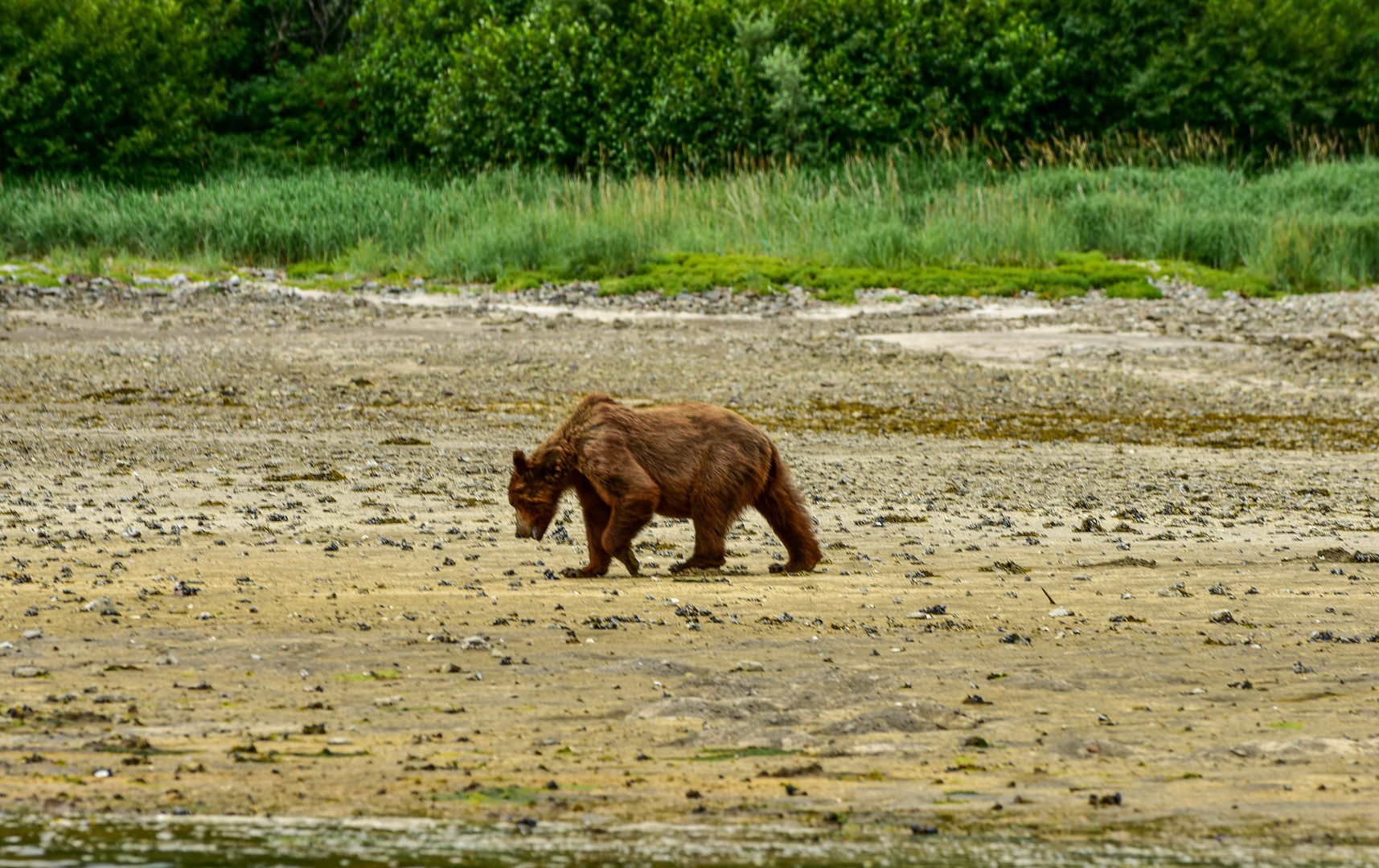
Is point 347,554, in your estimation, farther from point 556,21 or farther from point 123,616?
point 556,21

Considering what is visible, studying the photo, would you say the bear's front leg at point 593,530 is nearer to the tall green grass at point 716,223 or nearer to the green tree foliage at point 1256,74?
the tall green grass at point 716,223

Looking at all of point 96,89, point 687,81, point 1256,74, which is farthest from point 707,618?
point 1256,74

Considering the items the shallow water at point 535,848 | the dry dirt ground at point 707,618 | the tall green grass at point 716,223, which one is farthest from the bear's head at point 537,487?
the tall green grass at point 716,223

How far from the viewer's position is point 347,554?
759 cm

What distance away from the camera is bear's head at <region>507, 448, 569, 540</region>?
23.7 ft

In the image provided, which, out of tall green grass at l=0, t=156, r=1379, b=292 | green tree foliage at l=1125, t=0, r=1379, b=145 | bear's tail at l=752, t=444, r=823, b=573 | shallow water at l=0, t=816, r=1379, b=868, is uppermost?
green tree foliage at l=1125, t=0, r=1379, b=145

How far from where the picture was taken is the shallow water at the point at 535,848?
3.71 metres

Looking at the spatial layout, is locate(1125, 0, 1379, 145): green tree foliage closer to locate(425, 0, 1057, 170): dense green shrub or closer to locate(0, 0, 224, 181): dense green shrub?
locate(425, 0, 1057, 170): dense green shrub

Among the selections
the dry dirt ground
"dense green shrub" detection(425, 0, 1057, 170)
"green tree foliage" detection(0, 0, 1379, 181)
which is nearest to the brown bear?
the dry dirt ground

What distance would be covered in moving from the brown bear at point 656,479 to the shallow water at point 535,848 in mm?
3116

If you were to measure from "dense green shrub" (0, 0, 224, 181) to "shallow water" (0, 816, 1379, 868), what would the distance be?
30530 mm

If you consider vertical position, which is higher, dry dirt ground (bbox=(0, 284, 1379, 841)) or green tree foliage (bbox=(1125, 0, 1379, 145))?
green tree foliage (bbox=(1125, 0, 1379, 145))

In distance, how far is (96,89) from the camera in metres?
32.7

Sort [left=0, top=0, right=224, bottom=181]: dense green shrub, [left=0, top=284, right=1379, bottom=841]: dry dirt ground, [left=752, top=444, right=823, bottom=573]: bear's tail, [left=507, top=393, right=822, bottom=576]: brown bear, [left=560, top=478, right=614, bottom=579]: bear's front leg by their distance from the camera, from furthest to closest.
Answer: [left=0, top=0, right=224, bottom=181]: dense green shrub < [left=752, top=444, right=823, bottom=573]: bear's tail < [left=560, top=478, right=614, bottom=579]: bear's front leg < [left=507, top=393, right=822, bottom=576]: brown bear < [left=0, top=284, right=1379, bottom=841]: dry dirt ground
